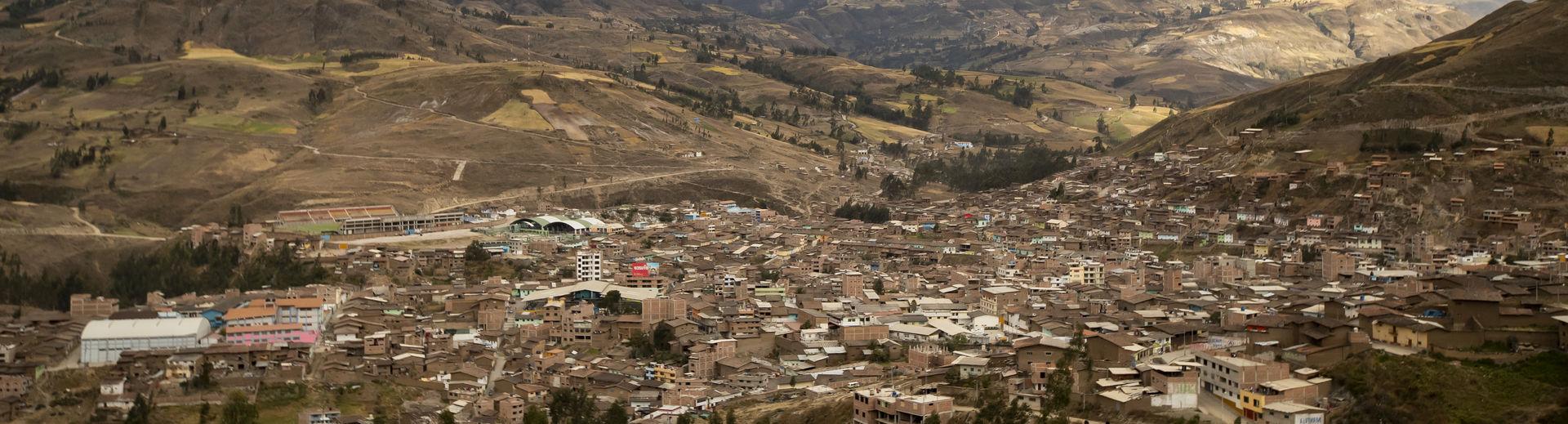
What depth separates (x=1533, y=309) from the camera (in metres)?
36.9

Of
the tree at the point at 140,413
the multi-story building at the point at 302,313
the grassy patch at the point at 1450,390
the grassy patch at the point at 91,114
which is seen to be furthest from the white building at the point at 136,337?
the grassy patch at the point at 91,114

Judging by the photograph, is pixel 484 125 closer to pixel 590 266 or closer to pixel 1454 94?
pixel 590 266

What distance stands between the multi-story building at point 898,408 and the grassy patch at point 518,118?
65.8 meters

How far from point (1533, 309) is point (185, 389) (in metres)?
37.4

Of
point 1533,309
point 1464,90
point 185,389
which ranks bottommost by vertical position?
point 185,389

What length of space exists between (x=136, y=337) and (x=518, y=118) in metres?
52.8

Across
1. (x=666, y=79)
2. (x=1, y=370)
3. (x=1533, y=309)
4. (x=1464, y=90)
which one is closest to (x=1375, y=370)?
(x=1533, y=309)

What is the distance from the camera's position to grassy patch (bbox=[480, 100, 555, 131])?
10062cm

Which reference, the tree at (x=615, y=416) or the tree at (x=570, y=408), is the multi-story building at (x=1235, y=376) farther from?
the tree at (x=570, y=408)

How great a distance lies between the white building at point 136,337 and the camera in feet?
165

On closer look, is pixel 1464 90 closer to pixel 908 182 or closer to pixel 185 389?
pixel 908 182

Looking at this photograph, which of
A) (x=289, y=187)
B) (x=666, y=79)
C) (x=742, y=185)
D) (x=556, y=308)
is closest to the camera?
(x=556, y=308)

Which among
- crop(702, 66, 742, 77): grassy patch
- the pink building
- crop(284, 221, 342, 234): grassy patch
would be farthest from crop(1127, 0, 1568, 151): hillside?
crop(702, 66, 742, 77): grassy patch

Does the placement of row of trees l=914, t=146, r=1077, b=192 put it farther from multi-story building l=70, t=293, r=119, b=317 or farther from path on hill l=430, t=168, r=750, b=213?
multi-story building l=70, t=293, r=119, b=317
